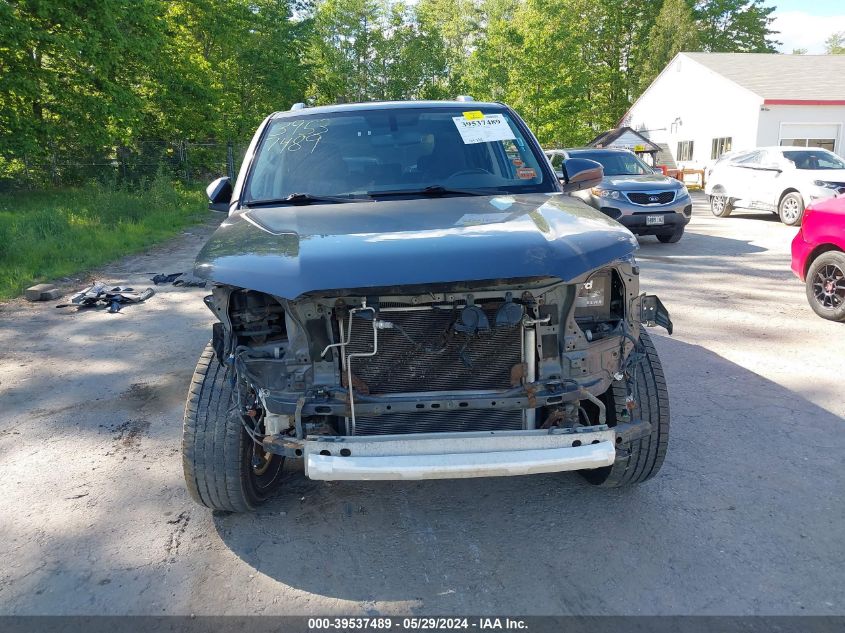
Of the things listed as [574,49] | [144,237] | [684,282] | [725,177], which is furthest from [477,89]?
[684,282]

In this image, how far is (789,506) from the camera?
3295 mm

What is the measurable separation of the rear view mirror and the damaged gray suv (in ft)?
3.60

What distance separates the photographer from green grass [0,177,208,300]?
32.4 ft

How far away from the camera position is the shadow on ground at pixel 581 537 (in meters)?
2.68

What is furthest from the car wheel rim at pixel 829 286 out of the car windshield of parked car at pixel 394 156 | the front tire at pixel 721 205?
the front tire at pixel 721 205

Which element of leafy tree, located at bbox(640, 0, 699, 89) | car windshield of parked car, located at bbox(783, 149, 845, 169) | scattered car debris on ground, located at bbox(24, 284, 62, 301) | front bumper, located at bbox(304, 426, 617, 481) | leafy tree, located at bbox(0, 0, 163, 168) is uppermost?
leafy tree, located at bbox(640, 0, 699, 89)

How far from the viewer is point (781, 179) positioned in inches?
567

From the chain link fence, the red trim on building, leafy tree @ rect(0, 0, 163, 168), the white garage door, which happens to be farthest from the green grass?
the white garage door

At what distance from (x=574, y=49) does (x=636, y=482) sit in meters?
32.5

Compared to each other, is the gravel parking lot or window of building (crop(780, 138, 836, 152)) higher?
window of building (crop(780, 138, 836, 152))

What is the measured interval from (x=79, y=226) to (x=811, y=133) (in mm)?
26503

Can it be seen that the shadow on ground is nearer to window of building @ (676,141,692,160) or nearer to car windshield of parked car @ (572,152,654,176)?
car windshield of parked car @ (572,152,654,176)

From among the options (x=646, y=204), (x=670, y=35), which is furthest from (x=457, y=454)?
(x=670, y=35)

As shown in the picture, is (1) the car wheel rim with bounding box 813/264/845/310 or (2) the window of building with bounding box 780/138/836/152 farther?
(2) the window of building with bounding box 780/138/836/152
